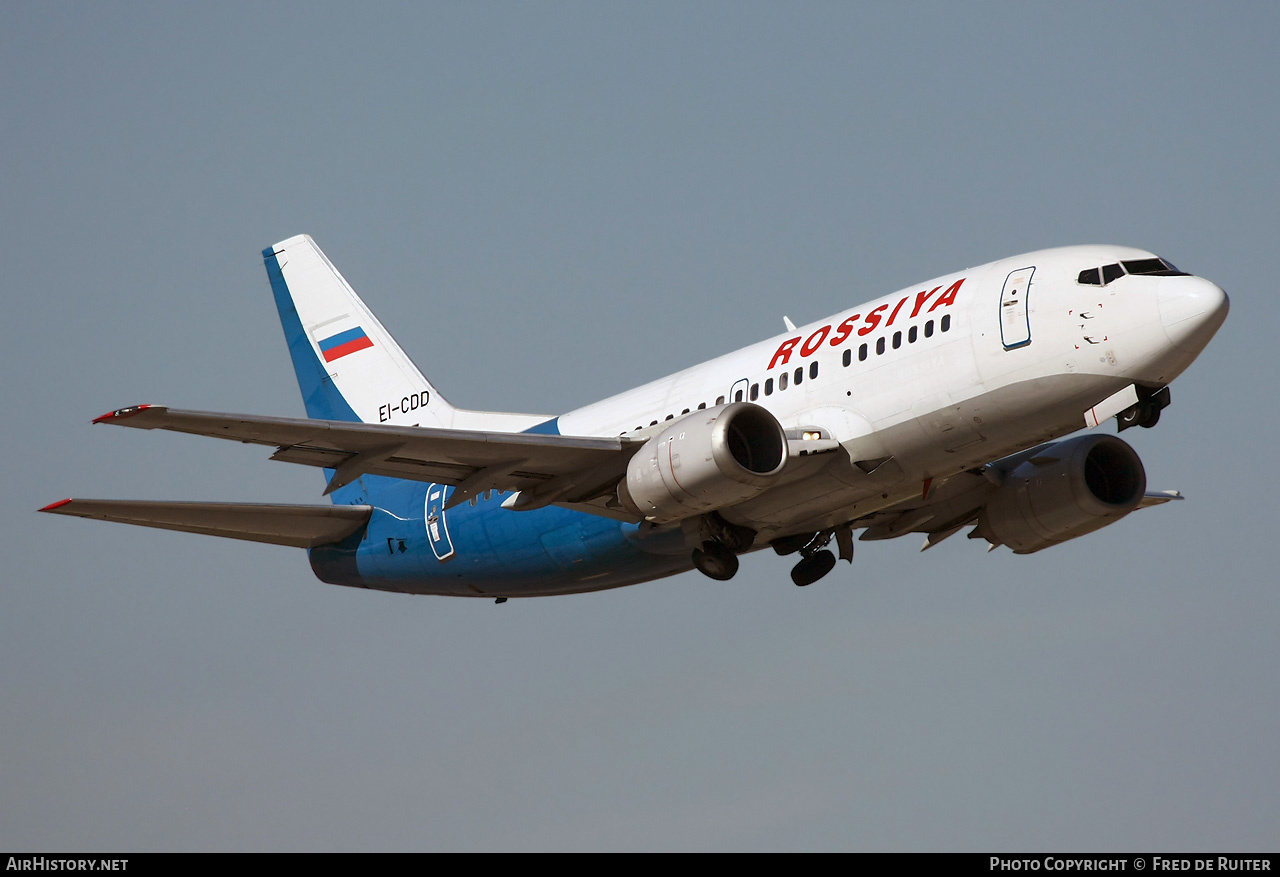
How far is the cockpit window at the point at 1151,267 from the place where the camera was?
29.2m

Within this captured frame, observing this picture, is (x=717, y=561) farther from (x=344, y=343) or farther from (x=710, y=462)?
(x=344, y=343)

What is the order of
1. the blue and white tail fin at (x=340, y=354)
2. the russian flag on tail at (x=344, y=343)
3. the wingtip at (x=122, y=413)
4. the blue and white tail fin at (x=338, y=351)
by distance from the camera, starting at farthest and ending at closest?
the russian flag on tail at (x=344, y=343) → the blue and white tail fin at (x=338, y=351) → the blue and white tail fin at (x=340, y=354) → the wingtip at (x=122, y=413)

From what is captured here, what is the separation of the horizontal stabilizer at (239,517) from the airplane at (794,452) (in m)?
0.05

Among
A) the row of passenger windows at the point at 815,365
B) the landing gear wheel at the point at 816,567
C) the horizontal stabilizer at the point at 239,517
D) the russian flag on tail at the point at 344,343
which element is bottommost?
the landing gear wheel at the point at 816,567

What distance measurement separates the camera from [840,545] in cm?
3528

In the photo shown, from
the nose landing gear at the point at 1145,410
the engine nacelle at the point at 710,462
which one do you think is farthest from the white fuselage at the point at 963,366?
the engine nacelle at the point at 710,462

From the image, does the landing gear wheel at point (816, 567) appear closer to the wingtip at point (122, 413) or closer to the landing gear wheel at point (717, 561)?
the landing gear wheel at point (717, 561)

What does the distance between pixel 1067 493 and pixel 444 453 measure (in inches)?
546

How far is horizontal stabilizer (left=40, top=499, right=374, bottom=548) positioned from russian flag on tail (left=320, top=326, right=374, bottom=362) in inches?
259

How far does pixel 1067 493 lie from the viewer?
118 feet

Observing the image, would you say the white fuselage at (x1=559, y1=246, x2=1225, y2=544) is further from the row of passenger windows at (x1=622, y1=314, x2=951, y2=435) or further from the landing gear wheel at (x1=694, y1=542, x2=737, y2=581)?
the landing gear wheel at (x1=694, y1=542, x2=737, y2=581)

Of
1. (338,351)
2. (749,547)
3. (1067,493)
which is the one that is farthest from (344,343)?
(1067,493)

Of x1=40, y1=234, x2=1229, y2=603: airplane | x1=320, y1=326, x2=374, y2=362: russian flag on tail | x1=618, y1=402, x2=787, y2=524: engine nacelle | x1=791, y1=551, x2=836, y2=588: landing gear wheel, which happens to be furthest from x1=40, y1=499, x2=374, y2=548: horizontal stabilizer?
x1=791, y1=551, x2=836, y2=588: landing gear wheel
